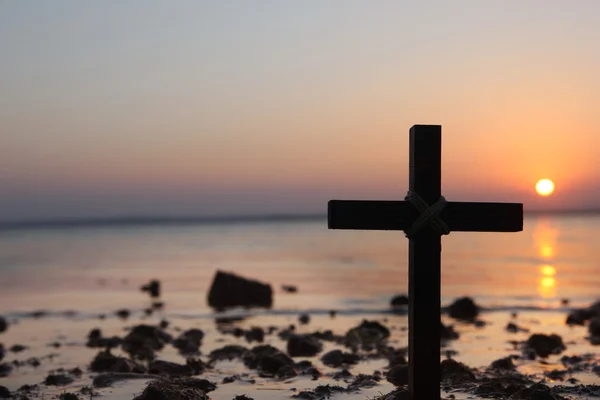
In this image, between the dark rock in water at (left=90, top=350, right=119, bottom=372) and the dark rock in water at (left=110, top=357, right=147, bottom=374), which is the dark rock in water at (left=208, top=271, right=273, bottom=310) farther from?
the dark rock in water at (left=110, top=357, right=147, bottom=374)

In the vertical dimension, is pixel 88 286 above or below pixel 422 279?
below

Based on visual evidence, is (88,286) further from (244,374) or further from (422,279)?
(422,279)

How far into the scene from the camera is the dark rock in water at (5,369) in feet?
40.9

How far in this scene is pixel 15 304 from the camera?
25.6 m

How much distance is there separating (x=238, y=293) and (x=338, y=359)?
11.9 m

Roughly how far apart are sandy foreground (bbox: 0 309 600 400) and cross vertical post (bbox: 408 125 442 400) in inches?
97.4

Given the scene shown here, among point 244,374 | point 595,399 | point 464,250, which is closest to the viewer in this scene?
point 595,399

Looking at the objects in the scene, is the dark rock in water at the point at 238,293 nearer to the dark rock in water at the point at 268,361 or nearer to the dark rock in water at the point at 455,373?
the dark rock in water at the point at 268,361

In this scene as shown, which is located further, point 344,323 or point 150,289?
point 150,289

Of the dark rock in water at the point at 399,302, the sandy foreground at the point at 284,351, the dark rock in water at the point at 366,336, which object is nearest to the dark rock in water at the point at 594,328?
the sandy foreground at the point at 284,351

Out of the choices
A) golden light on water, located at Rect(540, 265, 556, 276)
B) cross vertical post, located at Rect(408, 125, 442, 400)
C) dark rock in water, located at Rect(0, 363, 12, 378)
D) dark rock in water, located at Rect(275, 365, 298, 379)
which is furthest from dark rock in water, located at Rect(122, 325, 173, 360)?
golden light on water, located at Rect(540, 265, 556, 276)

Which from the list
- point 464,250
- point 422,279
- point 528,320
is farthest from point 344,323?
point 464,250

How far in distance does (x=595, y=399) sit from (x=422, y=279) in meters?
3.72

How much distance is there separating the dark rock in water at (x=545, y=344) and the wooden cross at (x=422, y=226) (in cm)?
746
